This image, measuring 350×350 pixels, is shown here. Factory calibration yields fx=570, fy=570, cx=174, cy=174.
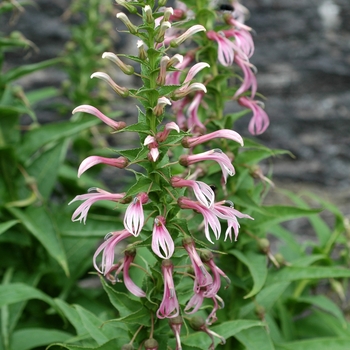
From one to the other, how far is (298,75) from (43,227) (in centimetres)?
174

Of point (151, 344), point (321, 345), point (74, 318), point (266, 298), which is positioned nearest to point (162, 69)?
point (151, 344)

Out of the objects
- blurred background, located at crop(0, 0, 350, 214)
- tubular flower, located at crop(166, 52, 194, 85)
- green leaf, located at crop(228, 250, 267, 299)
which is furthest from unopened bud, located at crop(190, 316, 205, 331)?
blurred background, located at crop(0, 0, 350, 214)

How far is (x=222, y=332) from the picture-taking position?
116 cm

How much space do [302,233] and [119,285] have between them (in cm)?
137

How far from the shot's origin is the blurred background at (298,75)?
2.86m

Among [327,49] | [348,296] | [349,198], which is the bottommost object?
[348,296]

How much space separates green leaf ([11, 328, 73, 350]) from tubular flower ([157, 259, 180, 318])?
2.00ft

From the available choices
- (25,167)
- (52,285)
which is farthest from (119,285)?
(25,167)

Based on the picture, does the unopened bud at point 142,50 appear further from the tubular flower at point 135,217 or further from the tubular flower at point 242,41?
the tubular flower at point 242,41

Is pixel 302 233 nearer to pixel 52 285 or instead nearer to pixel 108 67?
pixel 108 67

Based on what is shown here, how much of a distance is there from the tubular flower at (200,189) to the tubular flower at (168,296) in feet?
0.45

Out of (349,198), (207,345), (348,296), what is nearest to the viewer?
(207,345)

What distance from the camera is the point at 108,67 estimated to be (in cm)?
242

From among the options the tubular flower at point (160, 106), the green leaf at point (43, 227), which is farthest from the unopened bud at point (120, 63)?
the green leaf at point (43, 227)
